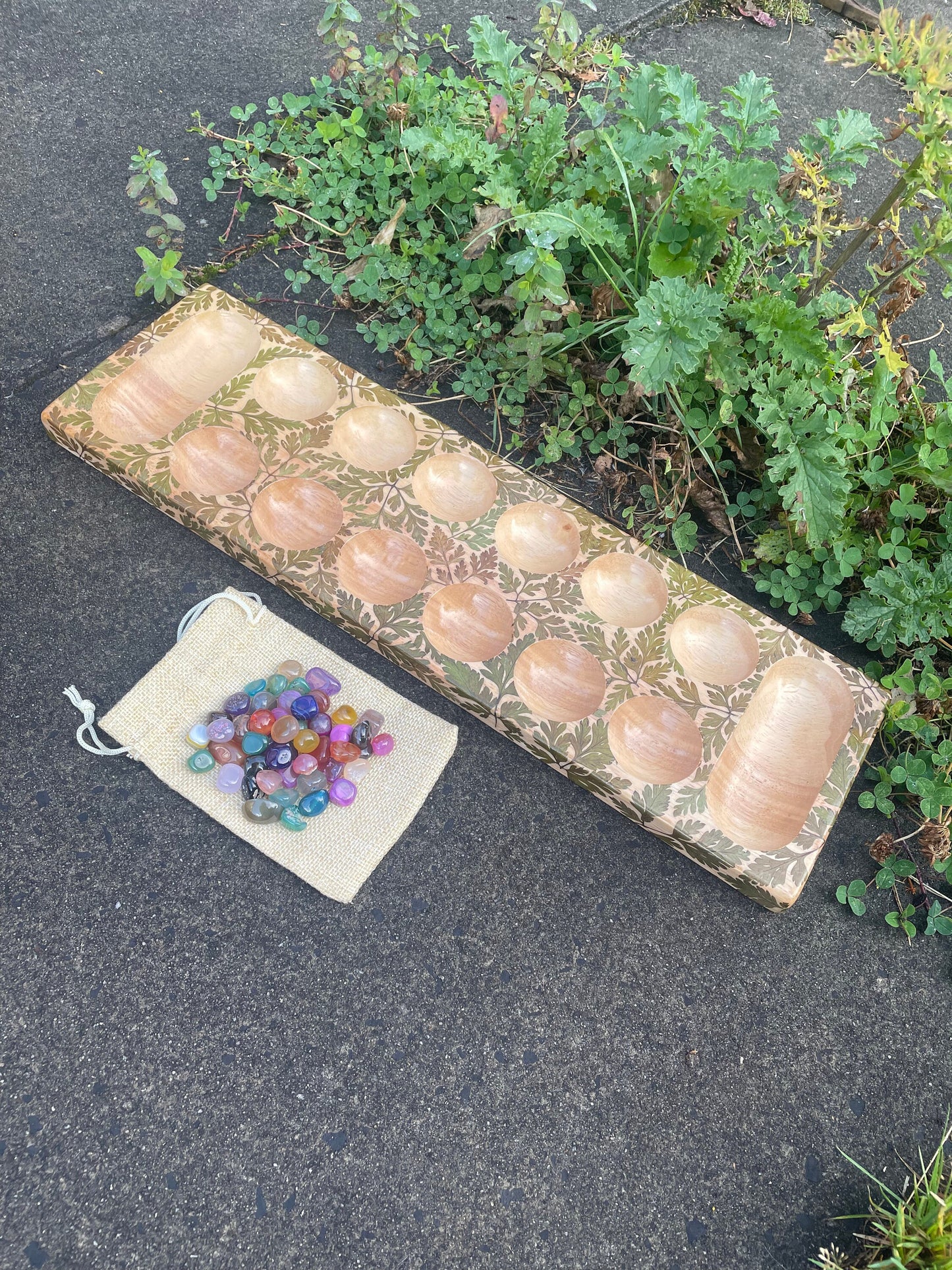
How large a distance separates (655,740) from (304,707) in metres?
0.73

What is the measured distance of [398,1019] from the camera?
5.24 feet

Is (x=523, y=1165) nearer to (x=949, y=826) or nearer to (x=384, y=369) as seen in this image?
(x=949, y=826)

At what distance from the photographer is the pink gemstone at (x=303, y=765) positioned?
167cm

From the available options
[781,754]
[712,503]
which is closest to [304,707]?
[781,754]

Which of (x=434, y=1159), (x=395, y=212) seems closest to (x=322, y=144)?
(x=395, y=212)

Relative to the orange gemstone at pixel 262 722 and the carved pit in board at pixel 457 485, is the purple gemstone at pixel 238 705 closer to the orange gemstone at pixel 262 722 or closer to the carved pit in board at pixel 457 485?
the orange gemstone at pixel 262 722

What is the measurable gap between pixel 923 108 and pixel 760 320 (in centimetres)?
49

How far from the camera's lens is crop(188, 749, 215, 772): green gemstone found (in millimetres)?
1676

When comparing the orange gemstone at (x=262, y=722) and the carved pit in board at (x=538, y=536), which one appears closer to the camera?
the orange gemstone at (x=262, y=722)

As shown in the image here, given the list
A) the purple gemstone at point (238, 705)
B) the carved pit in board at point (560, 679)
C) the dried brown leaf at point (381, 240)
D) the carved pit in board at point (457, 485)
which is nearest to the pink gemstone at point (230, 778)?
the purple gemstone at point (238, 705)

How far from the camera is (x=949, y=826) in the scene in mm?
1756

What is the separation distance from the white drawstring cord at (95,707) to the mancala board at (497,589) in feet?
0.29

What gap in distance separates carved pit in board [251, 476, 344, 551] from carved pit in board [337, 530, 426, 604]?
0.07 metres

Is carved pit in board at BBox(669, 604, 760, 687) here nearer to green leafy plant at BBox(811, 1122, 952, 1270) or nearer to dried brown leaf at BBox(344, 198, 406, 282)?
green leafy plant at BBox(811, 1122, 952, 1270)
